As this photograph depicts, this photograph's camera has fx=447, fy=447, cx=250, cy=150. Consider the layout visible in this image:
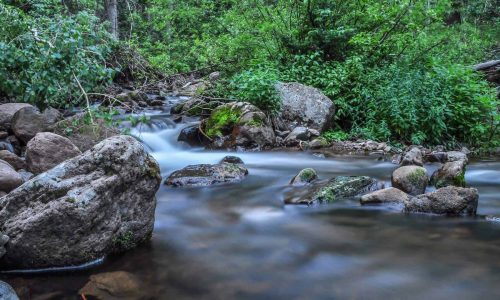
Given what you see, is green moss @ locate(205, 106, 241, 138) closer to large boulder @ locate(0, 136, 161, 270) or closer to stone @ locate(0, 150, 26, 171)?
stone @ locate(0, 150, 26, 171)

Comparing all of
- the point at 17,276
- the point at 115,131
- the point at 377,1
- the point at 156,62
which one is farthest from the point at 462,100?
the point at 156,62

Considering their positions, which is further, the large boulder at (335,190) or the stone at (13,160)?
the stone at (13,160)

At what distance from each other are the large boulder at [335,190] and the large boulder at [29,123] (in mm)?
4502

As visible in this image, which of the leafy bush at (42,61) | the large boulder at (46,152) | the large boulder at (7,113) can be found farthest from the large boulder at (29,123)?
the leafy bush at (42,61)

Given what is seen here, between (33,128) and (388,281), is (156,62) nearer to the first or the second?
(33,128)

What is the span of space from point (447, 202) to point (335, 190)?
127cm

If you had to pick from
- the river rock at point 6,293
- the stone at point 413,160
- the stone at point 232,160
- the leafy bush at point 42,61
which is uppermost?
the leafy bush at point 42,61

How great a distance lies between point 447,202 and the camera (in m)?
4.62

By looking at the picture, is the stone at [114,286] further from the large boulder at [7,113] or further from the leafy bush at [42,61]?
the large boulder at [7,113]

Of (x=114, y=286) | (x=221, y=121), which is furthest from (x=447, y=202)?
(x=221, y=121)

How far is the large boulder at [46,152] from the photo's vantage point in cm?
582

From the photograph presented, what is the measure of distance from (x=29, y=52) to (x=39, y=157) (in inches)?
57.5

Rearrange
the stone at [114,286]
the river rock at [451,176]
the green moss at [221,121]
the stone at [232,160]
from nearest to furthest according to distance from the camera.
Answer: the stone at [114,286]
the river rock at [451,176]
the stone at [232,160]
the green moss at [221,121]

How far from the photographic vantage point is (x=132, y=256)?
3740 millimetres
